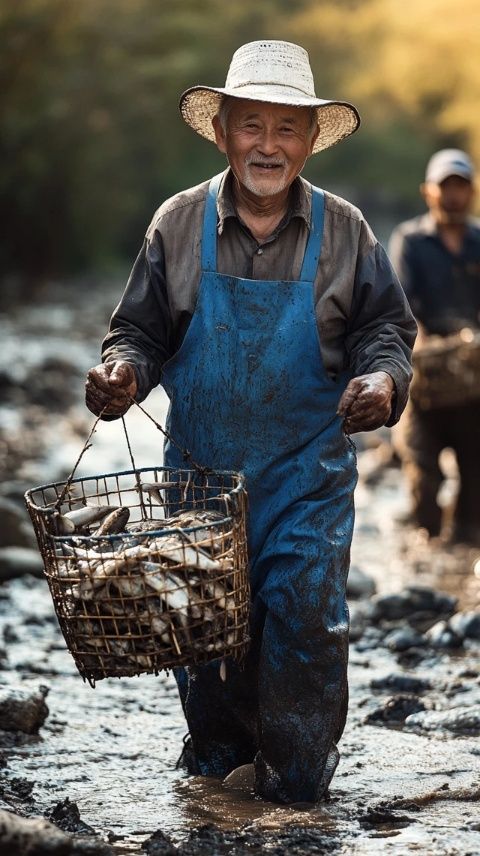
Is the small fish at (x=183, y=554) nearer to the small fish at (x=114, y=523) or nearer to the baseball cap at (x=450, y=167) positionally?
the small fish at (x=114, y=523)

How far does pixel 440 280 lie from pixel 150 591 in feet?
19.7

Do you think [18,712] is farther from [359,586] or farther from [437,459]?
[437,459]

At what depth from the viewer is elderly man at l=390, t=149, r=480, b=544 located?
9461 mm

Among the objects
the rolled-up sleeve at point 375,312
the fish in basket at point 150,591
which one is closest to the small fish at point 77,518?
the fish in basket at point 150,591

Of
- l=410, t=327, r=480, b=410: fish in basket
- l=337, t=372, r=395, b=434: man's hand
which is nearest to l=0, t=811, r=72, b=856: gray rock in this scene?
l=337, t=372, r=395, b=434: man's hand

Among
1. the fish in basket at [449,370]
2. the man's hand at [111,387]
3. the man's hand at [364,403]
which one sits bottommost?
the man's hand at [364,403]

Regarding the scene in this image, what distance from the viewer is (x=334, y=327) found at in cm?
458

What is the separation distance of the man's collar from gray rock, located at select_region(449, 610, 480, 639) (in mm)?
3010

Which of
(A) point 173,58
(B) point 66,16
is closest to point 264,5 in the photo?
(A) point 173,58

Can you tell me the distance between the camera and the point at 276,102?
14.3 ft

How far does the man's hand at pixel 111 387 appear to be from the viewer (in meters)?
4.27

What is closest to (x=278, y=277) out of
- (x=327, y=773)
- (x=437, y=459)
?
(x=327, y=773)

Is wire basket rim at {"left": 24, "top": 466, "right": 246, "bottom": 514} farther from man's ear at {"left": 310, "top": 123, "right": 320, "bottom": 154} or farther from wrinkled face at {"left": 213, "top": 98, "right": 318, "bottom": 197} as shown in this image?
man's ear at {"left": 310, "top": 123, "right": 320, "bottom": 154}

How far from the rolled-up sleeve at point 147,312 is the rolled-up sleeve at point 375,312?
0.60 metres
